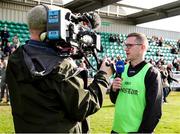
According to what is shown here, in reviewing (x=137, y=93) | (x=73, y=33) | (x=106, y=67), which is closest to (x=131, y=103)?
A: (x=137, y=93)

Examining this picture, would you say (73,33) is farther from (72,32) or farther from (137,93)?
(137,93)

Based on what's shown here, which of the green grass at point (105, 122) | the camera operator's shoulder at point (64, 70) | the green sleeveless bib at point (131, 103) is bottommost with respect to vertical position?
the green grass at point (105, 122)

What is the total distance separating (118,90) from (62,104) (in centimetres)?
140

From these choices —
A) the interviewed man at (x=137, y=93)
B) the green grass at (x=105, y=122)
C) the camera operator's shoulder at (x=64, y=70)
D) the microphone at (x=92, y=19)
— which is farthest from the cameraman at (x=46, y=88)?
the green grass at (x=105, y=122)

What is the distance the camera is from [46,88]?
7.11 ft

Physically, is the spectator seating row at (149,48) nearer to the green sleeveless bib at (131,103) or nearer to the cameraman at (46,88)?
the green sleeveless bib at (131,103)

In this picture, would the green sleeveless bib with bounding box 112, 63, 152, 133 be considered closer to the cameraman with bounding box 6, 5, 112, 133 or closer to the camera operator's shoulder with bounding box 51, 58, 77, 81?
the cameraman with bounding box 6, 5, 112, 133

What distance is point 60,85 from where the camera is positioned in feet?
7.05

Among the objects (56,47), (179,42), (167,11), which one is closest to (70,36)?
(56,47)

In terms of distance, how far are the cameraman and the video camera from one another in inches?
3.1

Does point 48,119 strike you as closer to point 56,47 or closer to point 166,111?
point 56,47

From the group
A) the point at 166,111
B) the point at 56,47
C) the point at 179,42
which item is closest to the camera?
the point at 56,47

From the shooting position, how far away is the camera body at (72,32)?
218 centimetres

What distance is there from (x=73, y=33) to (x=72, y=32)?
1 cm
